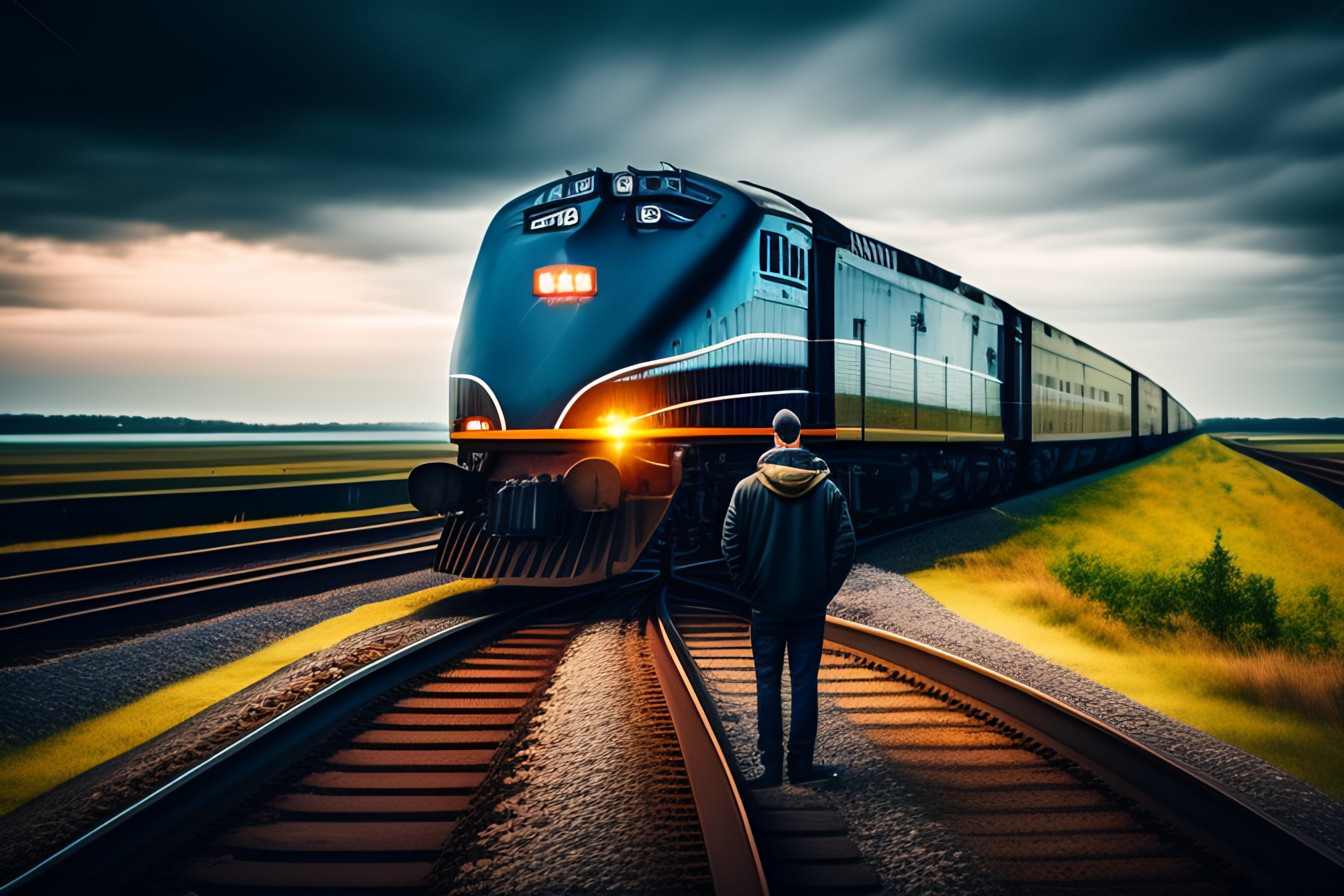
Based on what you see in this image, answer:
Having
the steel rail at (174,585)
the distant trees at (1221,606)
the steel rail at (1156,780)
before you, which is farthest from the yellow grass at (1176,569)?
the steel rail at (174,585)

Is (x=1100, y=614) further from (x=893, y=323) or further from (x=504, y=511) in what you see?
(x=504, y=511)

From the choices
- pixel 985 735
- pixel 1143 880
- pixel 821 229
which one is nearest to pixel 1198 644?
pixel 985 735

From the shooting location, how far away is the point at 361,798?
3799 mm

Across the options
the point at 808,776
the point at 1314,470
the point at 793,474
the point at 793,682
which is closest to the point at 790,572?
the point at 793,474

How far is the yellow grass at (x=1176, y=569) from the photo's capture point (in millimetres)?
5117

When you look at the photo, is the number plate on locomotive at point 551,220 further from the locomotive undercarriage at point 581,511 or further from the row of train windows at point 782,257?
the locomotive undercarriage at point 581,511

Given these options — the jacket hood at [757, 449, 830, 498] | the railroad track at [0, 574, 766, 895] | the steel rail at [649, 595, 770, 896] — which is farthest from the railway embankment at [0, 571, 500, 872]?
the jacket hood at [757, 449, 830, 498]

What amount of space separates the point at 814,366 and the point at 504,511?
3796mm

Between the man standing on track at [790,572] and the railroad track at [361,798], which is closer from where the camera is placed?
the railroad track at [361,798]

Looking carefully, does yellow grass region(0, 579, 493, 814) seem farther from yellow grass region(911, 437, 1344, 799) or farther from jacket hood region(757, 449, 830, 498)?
yellow grass region(911, 437, 1344, 799)

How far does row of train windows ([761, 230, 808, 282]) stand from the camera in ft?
27.4

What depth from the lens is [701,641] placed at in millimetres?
6512

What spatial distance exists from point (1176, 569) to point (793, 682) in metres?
7.66

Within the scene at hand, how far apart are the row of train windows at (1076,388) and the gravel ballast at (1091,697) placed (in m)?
11.2
